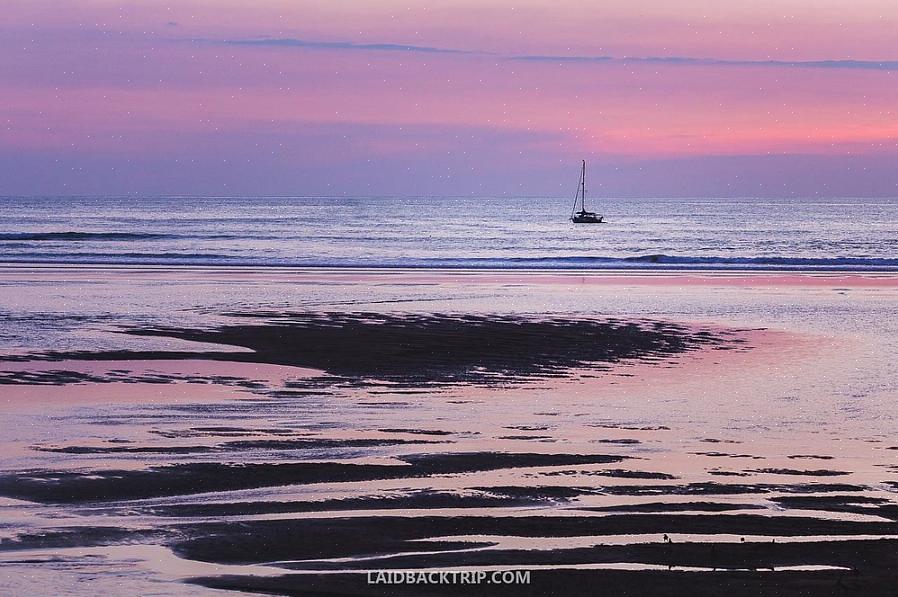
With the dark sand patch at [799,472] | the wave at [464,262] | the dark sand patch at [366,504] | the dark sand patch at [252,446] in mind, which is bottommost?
the wave at [464,262]

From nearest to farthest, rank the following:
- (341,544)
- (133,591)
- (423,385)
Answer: (133,591) < (341,544) < (423,385)

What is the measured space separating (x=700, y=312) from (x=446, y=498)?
672 inches

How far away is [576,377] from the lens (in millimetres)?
15008

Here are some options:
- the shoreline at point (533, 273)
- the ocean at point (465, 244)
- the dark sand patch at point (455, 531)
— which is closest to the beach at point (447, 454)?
the dark sand patch at point (455, 531)

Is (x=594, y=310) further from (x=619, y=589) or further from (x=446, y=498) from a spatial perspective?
(x=619, y=589)

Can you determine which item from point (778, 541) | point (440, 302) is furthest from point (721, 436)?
point (440, 302)

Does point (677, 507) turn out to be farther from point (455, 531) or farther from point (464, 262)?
point (464, 262)

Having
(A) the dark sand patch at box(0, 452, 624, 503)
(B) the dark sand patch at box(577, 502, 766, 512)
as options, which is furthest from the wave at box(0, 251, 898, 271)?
(B) the dark sand patch at box(577, 502, 766, 512)

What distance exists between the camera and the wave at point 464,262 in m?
45.5

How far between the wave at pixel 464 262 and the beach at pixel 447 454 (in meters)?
23.4

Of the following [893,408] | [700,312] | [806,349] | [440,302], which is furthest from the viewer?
[440,302]

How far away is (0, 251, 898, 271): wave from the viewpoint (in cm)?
4547

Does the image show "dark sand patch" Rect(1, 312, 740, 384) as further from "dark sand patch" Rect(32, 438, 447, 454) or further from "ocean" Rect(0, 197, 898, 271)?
"ocean" Rect(0, 197, 898, 271)

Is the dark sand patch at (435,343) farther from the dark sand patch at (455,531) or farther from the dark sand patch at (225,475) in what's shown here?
the dark sand patch at (455,531)
